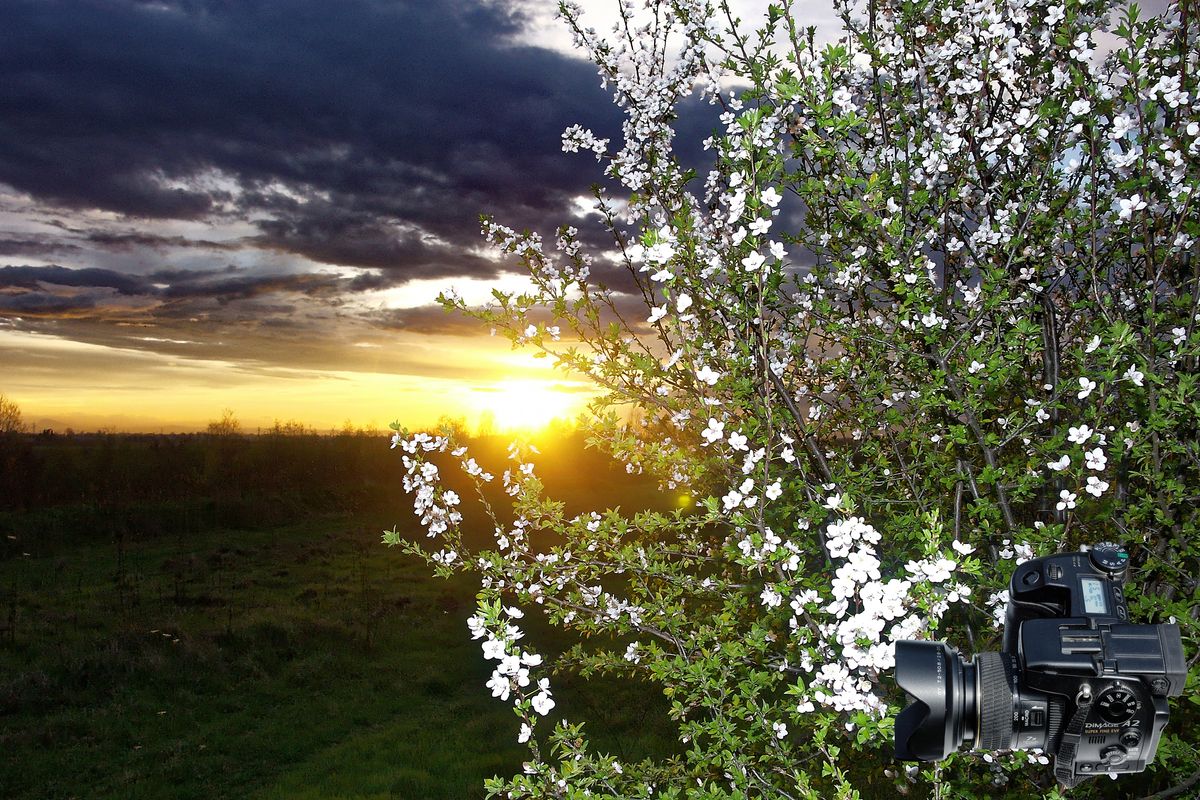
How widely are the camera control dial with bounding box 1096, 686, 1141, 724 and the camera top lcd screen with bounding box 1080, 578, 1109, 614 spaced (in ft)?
0.81

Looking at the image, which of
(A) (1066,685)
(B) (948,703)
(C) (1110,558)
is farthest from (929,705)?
(C) (1110,558)

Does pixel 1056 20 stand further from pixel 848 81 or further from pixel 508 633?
pixel 508 633

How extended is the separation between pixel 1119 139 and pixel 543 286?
3804mm

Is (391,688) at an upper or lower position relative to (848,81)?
lower

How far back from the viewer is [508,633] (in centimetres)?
→ 382

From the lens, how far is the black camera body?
2.53 m

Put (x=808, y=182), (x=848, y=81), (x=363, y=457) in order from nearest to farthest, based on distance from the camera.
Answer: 1. (x=808, y=182)
2. (x=848, y=81)
3. (x=363, y=457)

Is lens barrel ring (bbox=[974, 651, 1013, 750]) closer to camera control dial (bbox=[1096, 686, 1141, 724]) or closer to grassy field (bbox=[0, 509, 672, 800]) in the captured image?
camera control dial (bbox=[1096, 686, 1141, 724])

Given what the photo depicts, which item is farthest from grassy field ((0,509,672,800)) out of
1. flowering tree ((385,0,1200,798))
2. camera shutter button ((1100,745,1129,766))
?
camera shutter button ((1100,745,1129,766))

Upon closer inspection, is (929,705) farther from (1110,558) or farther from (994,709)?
(1110,558)

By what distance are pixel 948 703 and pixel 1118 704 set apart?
0.54 meters

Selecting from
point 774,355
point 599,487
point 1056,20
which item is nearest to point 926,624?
point 774,355

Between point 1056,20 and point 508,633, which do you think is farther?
point 1056,20

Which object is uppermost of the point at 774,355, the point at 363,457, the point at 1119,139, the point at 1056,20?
the point at 1056,20
